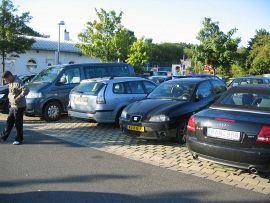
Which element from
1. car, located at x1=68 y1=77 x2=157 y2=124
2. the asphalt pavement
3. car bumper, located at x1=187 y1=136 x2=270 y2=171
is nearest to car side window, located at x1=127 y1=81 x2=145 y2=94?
car, located at x1=68 y1=77 x2=157 y2=124

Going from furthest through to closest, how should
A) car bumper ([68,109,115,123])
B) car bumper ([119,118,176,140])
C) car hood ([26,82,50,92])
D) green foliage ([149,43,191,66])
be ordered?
green foliage ([149,43,191,66]) < car hood ([26,82,50,92]) < car bumper ([68,109,115,123]) < car bumper ([119,118,176,140])

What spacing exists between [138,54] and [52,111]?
2865cm

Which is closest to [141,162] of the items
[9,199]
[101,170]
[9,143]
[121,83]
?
[101,170]

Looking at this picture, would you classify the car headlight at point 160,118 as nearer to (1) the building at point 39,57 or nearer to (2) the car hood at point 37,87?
(2) the car hood at point 37,87

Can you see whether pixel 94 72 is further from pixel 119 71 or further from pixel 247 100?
pixel 247 100

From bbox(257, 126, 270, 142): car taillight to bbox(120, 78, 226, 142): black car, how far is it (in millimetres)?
3058

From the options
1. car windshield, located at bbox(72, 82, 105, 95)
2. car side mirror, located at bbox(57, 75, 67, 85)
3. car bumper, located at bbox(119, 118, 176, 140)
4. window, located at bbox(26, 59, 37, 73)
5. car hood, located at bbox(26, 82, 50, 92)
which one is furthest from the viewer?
window, located at bbox(26, 59, 37, 73)

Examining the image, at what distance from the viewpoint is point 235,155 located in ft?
19.2

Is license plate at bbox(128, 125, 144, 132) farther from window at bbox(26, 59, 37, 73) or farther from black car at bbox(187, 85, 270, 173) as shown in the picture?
window at bbox(26, 59, 37, 73)

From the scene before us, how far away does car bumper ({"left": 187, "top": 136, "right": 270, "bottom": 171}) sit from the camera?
5641 millimetres

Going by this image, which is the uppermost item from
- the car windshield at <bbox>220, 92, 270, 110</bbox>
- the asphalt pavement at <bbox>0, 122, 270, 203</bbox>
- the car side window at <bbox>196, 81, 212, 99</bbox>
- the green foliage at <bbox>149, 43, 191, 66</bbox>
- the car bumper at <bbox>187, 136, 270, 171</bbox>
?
the green foliage at <bbox>149, 43, 191, 66</bbox>

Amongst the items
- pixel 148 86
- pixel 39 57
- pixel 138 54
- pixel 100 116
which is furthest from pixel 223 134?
pixel 138 54

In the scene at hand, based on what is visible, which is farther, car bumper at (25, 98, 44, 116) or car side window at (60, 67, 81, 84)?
car side window at (60, 67, 81, 84)

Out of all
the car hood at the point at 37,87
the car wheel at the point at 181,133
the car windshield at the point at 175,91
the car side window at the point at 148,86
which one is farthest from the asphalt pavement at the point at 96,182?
the car hood at the point at 37,87
